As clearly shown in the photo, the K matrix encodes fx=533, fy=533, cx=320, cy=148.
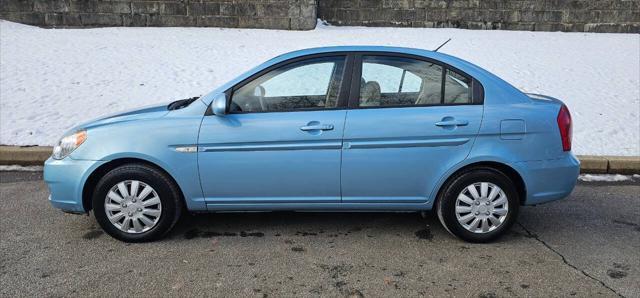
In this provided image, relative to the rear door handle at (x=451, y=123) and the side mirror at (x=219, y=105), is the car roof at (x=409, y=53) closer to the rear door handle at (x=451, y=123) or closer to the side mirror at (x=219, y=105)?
the side mirror at (x=219, y=105)

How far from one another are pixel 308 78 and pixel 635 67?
7.74m

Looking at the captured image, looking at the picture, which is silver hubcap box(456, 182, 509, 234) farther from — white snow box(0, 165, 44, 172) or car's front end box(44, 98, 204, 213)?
white snow box(0, 165, 44, 172)

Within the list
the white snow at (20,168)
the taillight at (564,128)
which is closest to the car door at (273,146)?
the taillight at (564,128)

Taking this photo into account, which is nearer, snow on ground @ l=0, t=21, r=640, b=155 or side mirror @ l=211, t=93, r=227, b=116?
side mirror @ l=211, t=93, r=227, b=116

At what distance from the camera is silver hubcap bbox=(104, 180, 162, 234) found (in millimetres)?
3986

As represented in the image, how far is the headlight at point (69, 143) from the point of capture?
4031mm

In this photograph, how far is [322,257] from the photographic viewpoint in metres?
3.85

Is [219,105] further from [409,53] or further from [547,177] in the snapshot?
[547,177]

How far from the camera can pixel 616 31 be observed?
1191 centimetres

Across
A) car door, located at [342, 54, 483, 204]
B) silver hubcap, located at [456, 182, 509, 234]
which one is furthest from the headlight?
silver hubcap, located at [456, 182, 509, 234]

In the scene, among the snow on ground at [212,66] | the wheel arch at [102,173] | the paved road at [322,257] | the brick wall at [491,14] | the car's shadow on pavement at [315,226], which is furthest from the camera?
the brick wall at [491,14]

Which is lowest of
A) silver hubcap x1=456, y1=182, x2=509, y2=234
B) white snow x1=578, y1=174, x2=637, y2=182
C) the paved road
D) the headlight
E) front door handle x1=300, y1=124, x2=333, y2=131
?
the paved road

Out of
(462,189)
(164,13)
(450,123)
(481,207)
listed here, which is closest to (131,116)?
(450,123)

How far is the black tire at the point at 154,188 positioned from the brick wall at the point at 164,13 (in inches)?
313
